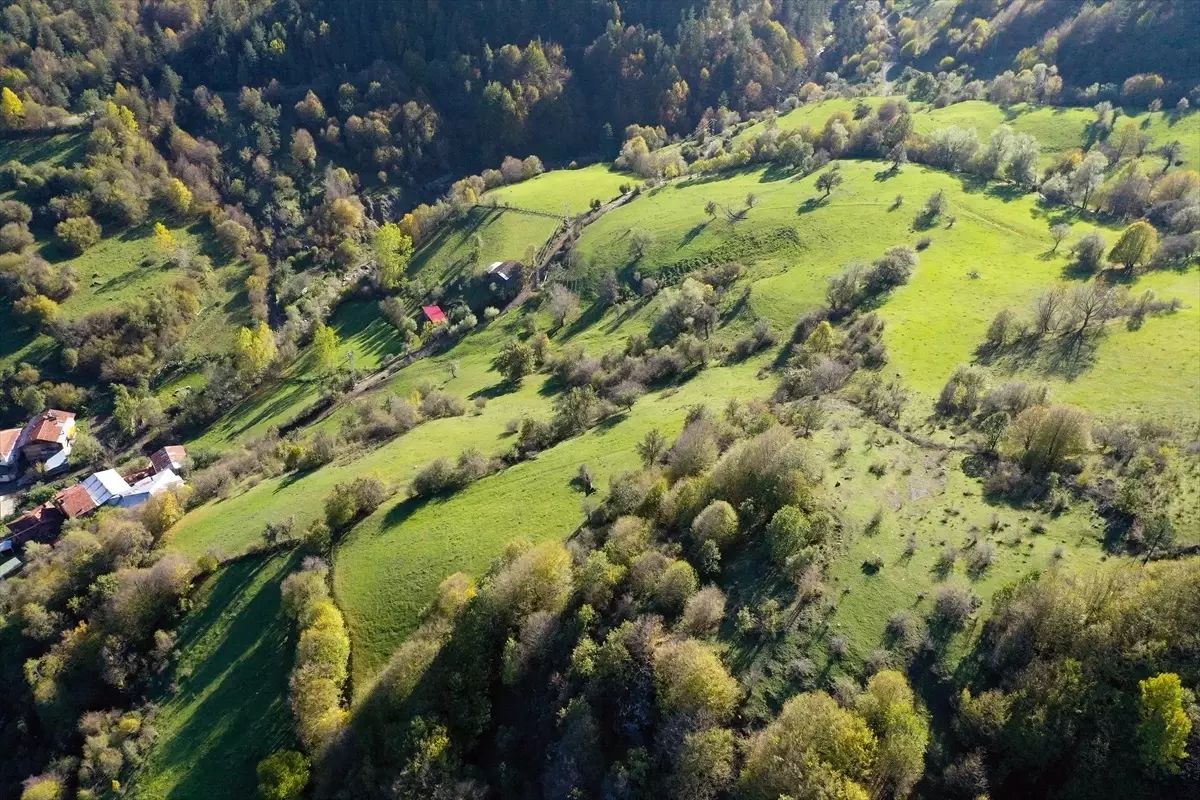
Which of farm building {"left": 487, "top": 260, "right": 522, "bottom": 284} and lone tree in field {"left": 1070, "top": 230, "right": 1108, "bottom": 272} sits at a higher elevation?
farm building {"left": 487, "top": 260, "right": 522, "bottom": 284}

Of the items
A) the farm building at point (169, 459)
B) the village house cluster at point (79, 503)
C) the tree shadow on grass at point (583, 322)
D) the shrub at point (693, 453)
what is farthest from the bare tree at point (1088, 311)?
the farm building at point (169, 459)

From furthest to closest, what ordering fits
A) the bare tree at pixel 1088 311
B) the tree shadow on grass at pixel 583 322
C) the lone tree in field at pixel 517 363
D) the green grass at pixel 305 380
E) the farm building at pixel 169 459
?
1. the tree shadow on grass at pixel 583 322
2. the green grass at pixel 305 380
3. the farm building at pixel 169 459
4. the lone tree in field at pixel 517 363
5. the bare tree at pixel 1088 311

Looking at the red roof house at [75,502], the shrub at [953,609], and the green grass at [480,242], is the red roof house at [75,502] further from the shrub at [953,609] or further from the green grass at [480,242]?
the shrub at [953,609]

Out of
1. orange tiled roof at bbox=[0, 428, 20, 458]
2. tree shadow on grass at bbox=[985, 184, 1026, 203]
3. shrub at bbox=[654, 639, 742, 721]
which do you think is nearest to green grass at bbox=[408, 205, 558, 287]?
orange tiled roof at bbox=[0, 428, 20, 458]

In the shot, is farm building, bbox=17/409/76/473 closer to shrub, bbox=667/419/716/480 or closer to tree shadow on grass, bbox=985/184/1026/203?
shrub, bbox=667/419/716/480

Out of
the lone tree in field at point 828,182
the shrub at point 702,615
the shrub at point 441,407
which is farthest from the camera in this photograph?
the lone tree in field at point 828,182

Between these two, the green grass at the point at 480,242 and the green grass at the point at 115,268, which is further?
the green grass at the point at 480,242
